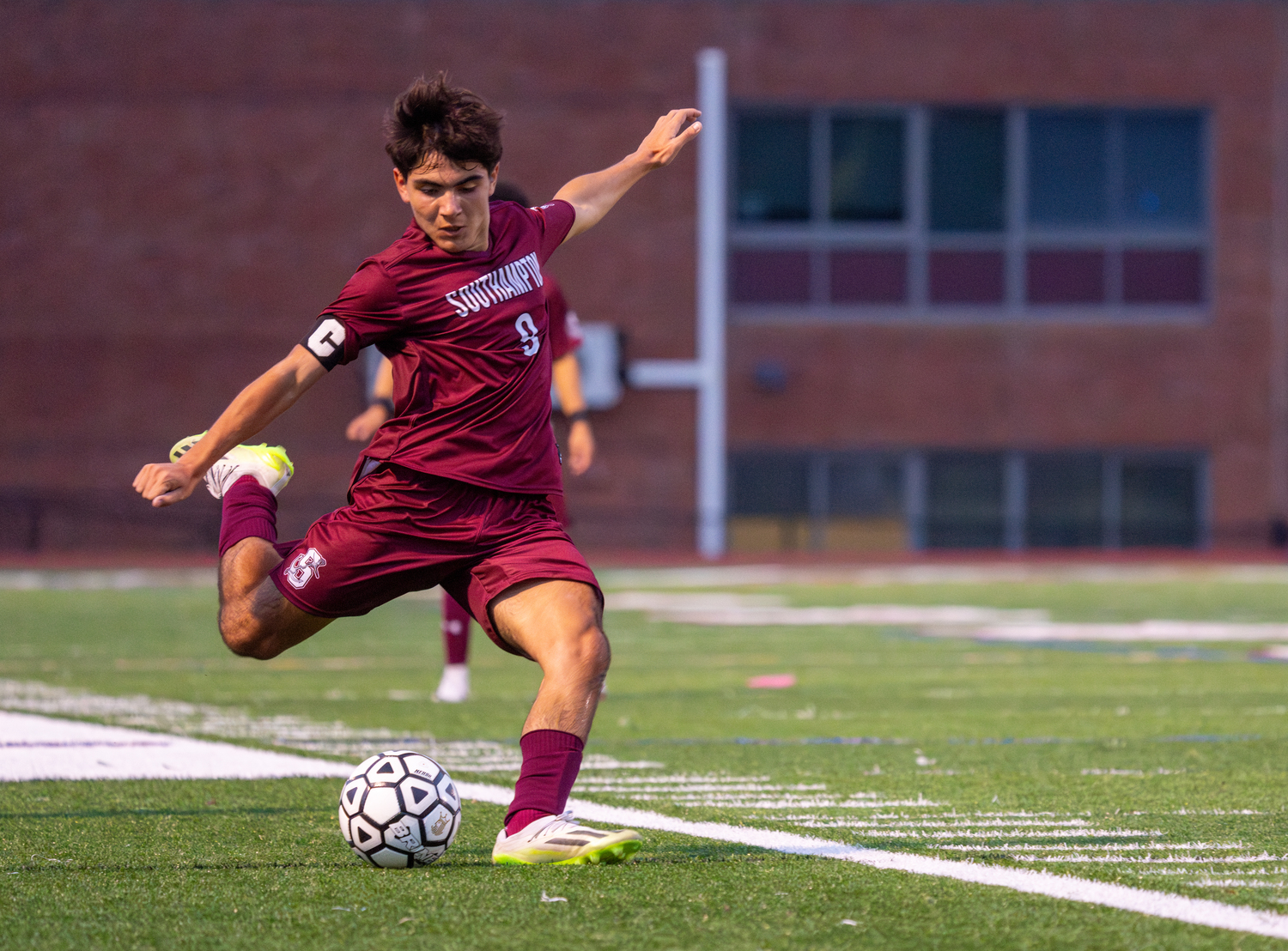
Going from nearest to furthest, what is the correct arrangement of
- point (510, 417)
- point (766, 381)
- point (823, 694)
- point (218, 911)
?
1. point (218, 911)
2. point (510, 417)
3. point (823, 694)
4. point (766, 381)

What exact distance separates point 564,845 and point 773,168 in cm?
3034

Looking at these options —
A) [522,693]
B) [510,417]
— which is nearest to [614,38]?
[522,693]

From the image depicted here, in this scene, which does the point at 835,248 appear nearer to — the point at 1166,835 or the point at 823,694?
the point at 823,694

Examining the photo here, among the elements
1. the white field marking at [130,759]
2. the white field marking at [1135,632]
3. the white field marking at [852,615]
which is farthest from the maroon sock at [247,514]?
the white field marking at [852,615]

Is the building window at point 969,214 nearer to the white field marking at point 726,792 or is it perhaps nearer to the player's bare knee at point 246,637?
the white field marking at point 726,792

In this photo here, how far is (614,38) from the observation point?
3456 cm

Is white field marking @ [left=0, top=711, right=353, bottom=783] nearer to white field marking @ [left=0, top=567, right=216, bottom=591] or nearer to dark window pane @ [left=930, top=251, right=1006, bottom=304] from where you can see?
white field marking @ [left=0, top=567, right=216, bottom=591]

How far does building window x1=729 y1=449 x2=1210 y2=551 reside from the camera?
115 ft

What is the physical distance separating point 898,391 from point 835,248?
2.66 meters

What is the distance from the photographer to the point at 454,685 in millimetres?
10727

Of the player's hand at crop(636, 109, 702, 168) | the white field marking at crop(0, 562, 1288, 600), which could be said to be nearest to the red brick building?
the white field marking at crop(0, 562, 1288, 600)

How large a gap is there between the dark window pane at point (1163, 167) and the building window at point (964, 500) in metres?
4.11

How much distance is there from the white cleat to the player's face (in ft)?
17.7

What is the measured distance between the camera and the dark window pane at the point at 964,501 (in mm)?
35094
